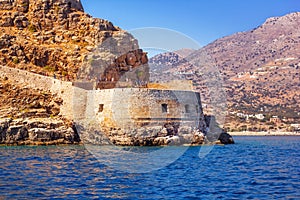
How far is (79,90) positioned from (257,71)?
402ft

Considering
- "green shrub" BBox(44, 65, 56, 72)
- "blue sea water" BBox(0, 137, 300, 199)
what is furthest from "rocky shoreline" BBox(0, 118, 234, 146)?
"blue sea water" BBox(0, 137, 300, 199)

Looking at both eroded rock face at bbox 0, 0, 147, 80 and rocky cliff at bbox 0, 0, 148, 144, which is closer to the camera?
rocky cliff at bbox 0, 0, 148, 144

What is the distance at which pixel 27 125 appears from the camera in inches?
1384

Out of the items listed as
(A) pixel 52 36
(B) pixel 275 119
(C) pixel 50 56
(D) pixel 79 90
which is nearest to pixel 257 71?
(B) pixel 275 119

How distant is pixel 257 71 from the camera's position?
150375 millimetres

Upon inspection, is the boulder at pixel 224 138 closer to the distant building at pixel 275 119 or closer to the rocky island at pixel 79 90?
the rocky island at pixel 79 90

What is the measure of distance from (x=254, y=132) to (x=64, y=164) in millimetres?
78442

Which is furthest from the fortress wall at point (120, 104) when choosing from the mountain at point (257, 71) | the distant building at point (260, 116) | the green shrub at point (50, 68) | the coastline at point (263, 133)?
the distant building at point (260, 116)

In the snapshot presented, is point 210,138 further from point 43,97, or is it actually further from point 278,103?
point 278,103

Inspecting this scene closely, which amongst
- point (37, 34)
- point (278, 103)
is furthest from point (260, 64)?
point (37, 34)

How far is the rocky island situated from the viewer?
3403 cm

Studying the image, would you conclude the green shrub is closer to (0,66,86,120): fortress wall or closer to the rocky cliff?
the rocky cliff

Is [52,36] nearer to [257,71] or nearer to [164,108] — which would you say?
[164,108]

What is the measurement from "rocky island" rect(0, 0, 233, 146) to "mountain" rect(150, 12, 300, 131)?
195ft
